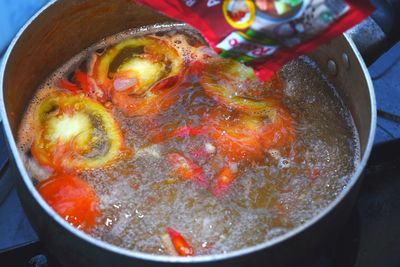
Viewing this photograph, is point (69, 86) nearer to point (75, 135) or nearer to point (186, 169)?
point (75, 135)

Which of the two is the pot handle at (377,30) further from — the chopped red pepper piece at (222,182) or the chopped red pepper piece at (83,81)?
the chopped red pepper piece at (83,81)

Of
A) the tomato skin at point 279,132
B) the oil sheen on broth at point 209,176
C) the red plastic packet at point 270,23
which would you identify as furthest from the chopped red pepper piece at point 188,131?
the red plastic packet at point 270,23

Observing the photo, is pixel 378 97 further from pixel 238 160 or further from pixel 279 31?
pixel 279 31

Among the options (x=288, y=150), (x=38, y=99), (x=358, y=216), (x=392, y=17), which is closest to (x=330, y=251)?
(x=358, y=216)

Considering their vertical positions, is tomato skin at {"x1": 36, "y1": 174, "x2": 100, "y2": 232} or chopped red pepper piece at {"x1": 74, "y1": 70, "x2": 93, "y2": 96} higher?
chopped red pepper piece at {"x1": 74, "y1": 70, "x2": 93, "y2": 96}

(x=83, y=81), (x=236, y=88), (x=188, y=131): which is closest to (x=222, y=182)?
(x=188, y=131)

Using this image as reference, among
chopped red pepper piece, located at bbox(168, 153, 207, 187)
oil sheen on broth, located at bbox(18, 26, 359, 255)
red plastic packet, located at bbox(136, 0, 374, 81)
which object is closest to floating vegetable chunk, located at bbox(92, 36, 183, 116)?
oil sheen on broth, located at bbox(18, 26, 359, 255)

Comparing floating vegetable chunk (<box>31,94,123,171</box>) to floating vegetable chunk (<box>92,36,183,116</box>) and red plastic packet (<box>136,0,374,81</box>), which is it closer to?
floating vegetable chunk (<box>92,36,183,116</box>)
